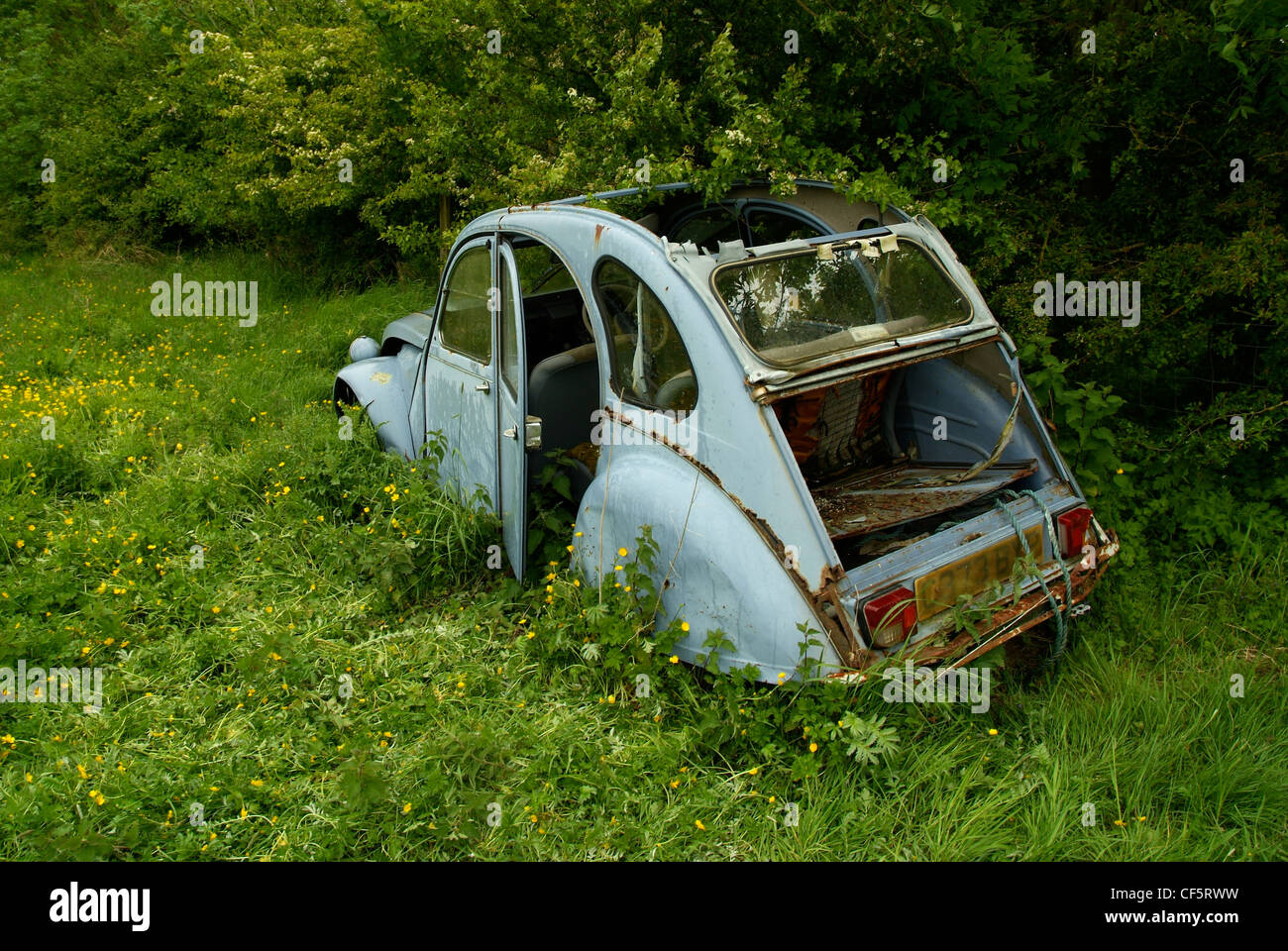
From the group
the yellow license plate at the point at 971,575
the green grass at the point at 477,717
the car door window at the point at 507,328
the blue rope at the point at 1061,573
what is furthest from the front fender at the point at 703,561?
the blue rope at the point at 1061,573

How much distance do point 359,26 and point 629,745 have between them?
348 inches

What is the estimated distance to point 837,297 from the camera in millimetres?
3705

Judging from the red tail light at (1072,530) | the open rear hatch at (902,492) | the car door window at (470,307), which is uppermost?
Answer: the car door window at (470,307)

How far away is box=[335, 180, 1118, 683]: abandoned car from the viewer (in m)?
3.10

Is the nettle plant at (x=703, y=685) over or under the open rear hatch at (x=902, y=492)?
under

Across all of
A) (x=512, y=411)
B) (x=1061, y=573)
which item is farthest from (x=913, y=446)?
(x=512, y=411)

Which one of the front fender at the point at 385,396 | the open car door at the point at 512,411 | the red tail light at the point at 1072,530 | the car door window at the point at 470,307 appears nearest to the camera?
the red tail light at the point at 1072,530

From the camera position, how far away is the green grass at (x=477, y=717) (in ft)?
9.80

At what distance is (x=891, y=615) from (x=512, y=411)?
1.95 metres

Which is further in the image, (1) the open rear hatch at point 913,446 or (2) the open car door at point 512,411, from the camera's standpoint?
(2) the open car door at point 512,411

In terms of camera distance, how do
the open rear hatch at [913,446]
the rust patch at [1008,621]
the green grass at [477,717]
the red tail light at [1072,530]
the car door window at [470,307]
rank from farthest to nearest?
the car door window at [470,307], the open rear hatch at [913,446], the red tail light at [1072,530], the rust patch at [1008,621], the green grass at [477,717]

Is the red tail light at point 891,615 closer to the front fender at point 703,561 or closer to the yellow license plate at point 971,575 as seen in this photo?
the yellow license plate at point 971,575

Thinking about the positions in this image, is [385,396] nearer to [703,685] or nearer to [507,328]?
[507,328]

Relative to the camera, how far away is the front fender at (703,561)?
300 centimetres
